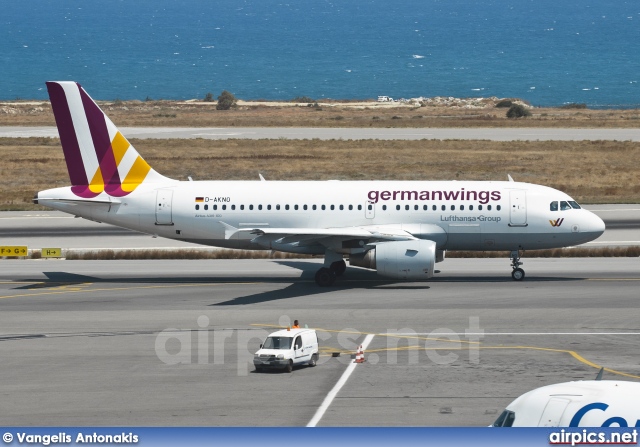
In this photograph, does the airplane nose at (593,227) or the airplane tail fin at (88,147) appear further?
the airplane tail fin at (88,147)

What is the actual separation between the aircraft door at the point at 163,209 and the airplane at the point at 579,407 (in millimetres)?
31354

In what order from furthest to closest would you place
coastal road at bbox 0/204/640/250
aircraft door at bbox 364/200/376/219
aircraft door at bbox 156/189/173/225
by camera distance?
coastal road at bbox 0/204/640/250 → aircraft door at bbox 156/189/173/225 → aircraft door at bbox 364/200/376/219

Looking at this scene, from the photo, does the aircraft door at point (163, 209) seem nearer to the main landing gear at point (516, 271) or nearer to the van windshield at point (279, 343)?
the main landing gear at point (516, 271)

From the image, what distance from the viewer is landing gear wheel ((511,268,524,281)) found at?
44.6 m

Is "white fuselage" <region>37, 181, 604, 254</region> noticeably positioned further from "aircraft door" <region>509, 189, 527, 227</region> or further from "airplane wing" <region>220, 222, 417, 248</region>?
"airplane wing" <region>220, 222, 417, 248</region>

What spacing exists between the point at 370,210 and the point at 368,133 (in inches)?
2906

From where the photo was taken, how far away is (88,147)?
45.8 m

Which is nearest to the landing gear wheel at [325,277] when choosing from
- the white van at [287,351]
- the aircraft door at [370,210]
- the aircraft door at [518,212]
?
the aircraft door at [370,210]

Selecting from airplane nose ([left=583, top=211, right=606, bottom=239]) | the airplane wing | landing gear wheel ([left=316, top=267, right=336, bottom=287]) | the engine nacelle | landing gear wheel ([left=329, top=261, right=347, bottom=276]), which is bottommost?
landing gear wheel ([left=316, top=267, right=336, bottom=287])

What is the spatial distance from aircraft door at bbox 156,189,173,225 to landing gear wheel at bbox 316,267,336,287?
7330 millimetres

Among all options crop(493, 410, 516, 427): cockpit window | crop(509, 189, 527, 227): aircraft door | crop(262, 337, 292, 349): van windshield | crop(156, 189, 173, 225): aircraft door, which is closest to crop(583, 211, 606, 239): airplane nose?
crop(509, 189, 527, 227): aircraft door

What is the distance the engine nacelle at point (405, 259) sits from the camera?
41594 mm

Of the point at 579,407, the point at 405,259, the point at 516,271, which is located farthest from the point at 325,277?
the point at 579,407

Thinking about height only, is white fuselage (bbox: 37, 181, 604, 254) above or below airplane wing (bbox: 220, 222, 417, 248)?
above
